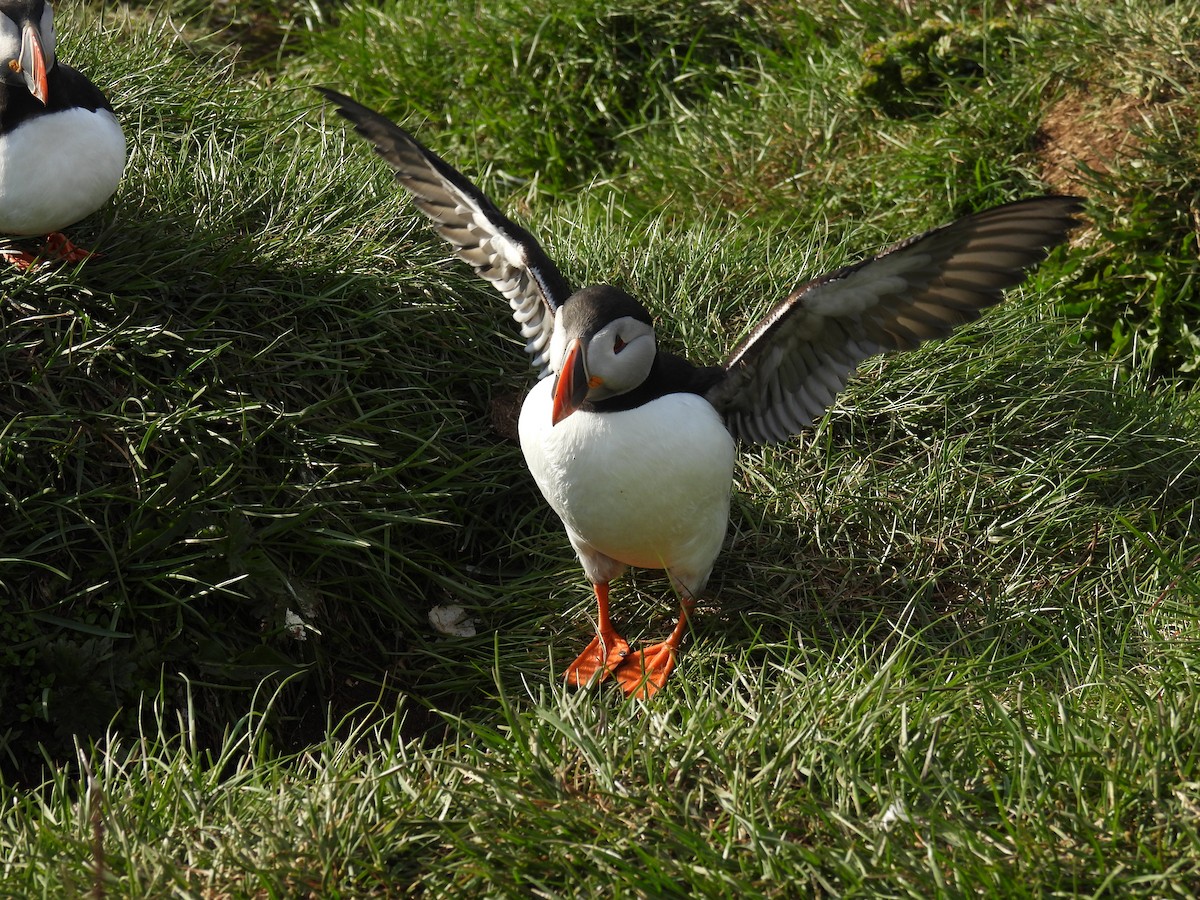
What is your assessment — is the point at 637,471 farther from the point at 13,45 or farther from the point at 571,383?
the point at 13,45

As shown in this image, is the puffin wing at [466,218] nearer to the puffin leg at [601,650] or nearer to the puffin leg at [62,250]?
the puffin leg at [601,650]

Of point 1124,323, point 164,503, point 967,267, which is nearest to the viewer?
point 967,267

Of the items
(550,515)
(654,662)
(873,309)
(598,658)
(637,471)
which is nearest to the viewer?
(637,471)

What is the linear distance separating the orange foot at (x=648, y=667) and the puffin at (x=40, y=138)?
2198 millimetres

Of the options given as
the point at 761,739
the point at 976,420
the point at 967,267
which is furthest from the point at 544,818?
the point at 976,420

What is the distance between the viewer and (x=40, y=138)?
3.81m

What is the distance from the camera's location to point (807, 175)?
5.92 meters

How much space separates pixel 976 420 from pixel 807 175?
1.75 meters

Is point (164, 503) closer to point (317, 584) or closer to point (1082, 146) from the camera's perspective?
point (317, 584)

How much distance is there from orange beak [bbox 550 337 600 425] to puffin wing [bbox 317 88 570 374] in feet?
2.24

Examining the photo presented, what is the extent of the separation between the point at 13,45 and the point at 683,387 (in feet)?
7.44

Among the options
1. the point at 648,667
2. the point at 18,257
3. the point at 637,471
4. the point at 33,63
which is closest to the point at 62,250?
the point at 18,257

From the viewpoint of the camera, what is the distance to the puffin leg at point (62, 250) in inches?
161

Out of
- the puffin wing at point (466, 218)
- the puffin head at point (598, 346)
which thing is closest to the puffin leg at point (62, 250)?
the puffin wing at point (466, 218)
